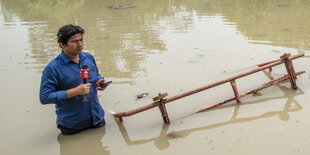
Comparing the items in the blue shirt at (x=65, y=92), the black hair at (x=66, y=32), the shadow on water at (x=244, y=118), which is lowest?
the shadow on water at (x=244, y=118)

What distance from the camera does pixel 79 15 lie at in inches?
535

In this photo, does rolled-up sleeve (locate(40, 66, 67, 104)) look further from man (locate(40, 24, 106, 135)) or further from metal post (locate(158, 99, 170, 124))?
metal post (locate(158, 99, 170, 124))

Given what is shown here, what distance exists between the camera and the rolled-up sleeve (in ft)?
9.29

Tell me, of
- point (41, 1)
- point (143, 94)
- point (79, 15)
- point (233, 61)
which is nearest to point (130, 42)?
point (233, 61)

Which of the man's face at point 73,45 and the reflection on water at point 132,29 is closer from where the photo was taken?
the man's face at point 73,45

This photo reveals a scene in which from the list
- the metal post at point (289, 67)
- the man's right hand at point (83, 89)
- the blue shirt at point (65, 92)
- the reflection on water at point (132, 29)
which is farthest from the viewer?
the reflection on water at point (132, 29)

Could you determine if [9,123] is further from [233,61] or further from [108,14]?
[108,14]

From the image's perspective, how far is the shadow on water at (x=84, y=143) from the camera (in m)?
3.35

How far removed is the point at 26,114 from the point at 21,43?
4907 millimetres

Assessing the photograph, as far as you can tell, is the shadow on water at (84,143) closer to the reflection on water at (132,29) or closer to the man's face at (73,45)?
the man's face at (73,45)

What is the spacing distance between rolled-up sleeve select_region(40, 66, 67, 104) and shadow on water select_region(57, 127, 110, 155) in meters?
0.81

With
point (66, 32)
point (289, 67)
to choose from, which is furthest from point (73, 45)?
point (289, 67)

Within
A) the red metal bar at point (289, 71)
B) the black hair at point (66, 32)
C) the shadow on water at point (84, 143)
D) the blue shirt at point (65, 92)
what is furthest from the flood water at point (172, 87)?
the black hair at point (66, 32)

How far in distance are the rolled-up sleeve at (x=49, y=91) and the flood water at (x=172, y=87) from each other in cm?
85
